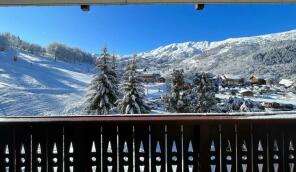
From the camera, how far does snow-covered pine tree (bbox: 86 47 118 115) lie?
17.7m

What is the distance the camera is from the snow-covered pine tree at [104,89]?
17734mm

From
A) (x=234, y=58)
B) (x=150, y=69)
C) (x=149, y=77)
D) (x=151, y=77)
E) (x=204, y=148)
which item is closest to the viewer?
(x=204, y=148)

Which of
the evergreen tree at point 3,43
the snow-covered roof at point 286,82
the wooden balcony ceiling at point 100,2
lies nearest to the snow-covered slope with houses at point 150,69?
the snow-covered roof at point 286,82

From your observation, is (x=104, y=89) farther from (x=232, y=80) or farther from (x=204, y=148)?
(x=204, y=148)

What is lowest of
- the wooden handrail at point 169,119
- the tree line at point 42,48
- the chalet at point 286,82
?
the wooden handrail at point 169,119

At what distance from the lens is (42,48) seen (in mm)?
33906

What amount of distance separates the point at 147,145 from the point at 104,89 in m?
15.3

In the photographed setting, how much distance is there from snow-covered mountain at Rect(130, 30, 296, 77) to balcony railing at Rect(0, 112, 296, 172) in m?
18.7

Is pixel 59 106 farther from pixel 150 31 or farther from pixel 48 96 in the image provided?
pixel 150 31

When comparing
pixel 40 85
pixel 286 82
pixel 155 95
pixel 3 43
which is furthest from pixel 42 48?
pixel 286 82

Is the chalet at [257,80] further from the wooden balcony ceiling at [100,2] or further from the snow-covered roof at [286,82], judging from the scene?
the wooden balcony ceiling at [100,2]

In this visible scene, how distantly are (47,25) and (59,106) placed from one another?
11.9 meters

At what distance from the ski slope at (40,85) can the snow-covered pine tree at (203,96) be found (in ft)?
23.6

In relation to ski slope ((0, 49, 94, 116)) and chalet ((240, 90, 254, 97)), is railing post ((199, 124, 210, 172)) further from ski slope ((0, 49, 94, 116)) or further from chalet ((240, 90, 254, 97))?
chalet ((240, 90, 254, 97))
